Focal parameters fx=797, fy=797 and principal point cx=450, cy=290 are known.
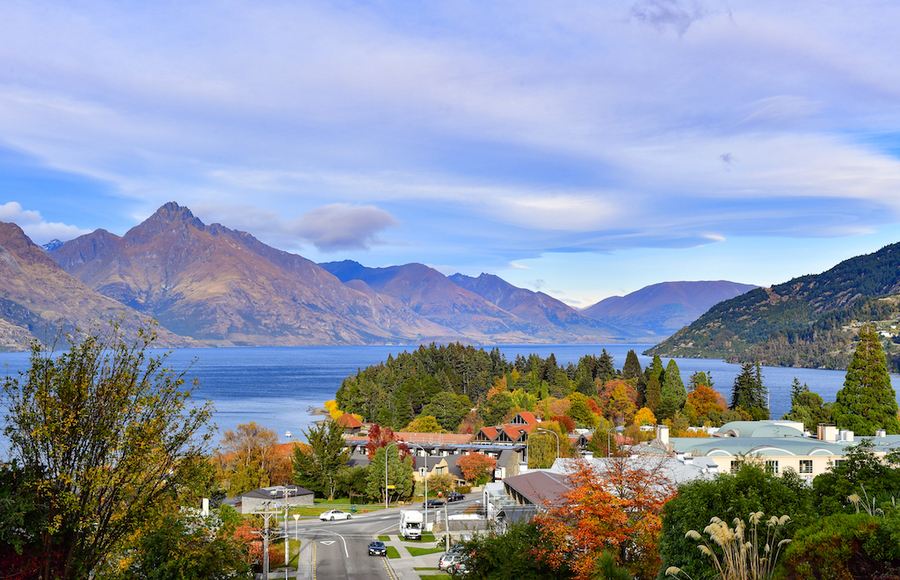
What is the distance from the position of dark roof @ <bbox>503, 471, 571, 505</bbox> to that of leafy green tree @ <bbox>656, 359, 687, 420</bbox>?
2802 inches

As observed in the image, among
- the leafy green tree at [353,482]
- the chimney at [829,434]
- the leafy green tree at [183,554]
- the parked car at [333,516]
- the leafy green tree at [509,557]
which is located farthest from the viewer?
the leafy green tree at [353,482]

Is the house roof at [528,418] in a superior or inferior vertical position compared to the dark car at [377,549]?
superior

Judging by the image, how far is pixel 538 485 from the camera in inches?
2269

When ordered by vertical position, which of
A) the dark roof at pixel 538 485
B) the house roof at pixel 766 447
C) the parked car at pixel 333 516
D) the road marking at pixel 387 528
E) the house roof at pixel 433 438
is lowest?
the road marking at pixel 387 528

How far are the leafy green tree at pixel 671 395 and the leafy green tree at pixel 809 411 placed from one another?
58.9 ft

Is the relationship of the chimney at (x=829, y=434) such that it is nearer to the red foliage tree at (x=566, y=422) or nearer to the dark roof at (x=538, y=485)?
the dark roof at (x=538, y=485)

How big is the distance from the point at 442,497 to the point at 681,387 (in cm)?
6687

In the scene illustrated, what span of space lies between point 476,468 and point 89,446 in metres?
76.3

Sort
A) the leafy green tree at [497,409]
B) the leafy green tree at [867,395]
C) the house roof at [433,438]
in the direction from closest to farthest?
the leafy green tree at [867,395] → the house roof at [433,438] → the leafy green tree at [497,409]

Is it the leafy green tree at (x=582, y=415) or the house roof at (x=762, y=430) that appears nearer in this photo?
the house roof at (x=762, y=430)

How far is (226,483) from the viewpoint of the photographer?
83.0 metres

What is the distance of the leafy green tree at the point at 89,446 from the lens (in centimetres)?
2075

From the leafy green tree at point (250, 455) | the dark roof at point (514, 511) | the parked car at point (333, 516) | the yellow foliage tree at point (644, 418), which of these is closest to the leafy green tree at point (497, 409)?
the yellow foliage tree at point (644, 418)

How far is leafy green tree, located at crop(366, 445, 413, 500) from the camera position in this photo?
277 feet
